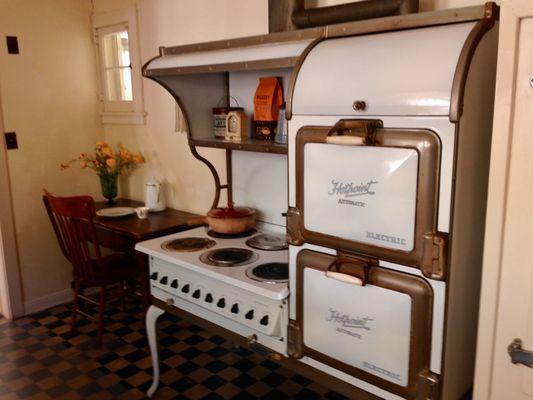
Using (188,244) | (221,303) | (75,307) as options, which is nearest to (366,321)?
(221,303)

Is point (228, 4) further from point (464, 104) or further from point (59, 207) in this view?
point (464, 104)

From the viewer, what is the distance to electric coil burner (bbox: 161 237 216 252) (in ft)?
7.00

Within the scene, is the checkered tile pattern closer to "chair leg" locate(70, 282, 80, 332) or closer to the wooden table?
"chair leg" locate(70, 282, 80, 332)

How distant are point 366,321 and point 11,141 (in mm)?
2635

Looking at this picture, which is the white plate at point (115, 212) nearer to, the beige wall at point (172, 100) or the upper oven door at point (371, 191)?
the beige wall at point (172, 100)

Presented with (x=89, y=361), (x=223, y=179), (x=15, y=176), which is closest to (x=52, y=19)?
(x=15, y=176)

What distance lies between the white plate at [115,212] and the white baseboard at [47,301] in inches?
30.2

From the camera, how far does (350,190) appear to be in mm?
Answer: 1387

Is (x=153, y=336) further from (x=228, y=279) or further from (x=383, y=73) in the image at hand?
(x=383, y=73)

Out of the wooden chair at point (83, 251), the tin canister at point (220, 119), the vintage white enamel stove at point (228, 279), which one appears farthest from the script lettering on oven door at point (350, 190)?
the wooden chair at point (83, 251)

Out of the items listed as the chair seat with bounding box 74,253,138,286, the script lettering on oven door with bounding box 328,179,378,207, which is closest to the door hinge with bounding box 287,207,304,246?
the script lettering on oven door with bounding box 328,179,378,207

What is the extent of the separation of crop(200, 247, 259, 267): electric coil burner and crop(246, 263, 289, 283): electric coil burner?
0.30ft

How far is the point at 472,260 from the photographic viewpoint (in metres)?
1.35

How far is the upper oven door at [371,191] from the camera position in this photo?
1.23 m
